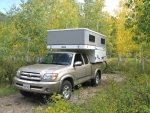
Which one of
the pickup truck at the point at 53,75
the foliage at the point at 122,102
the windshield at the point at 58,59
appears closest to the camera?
the foliage at the point at 122,102

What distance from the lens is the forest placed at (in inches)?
212

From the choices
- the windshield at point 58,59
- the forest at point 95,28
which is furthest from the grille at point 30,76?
the forest at point 95,28

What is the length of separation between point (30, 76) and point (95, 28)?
2383cm

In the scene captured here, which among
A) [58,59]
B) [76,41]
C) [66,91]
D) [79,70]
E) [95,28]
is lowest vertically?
[66,91]

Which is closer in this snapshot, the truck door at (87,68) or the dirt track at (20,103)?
the dirt track at (20,103)

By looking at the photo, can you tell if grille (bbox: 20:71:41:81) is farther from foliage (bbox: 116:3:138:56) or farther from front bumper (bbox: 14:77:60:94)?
foliage (bbox: 116:3:138:56)

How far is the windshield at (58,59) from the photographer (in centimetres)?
1058

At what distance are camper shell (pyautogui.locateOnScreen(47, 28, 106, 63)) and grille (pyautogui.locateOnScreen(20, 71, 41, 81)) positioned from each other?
3.16 metres

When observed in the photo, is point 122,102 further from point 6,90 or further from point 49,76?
point 6,90

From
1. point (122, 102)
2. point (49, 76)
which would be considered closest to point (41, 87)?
point (49, 76)

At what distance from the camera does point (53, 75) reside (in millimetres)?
8938

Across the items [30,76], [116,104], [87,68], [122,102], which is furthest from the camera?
[87,68]

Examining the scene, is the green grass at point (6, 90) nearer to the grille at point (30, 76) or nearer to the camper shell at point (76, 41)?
the grille at point (30, 76)

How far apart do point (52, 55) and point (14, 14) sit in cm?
685
